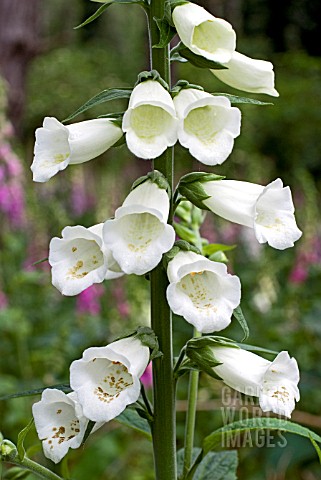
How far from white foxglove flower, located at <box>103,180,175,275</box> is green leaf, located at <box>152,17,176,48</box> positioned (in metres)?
0.17

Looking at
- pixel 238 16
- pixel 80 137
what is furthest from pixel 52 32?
pixel 80 137

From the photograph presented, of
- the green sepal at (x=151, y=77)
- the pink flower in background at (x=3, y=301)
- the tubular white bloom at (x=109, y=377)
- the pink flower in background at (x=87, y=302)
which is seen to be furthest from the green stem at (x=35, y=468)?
the pink flower in background at (x=87, y=302)

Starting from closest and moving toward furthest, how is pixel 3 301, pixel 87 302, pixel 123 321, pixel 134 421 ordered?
pixel 134 421 → pixel 123 321 → pixel 3 301 → pixel 87 302

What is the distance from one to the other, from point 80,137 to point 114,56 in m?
10.6

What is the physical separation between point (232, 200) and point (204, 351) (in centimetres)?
20

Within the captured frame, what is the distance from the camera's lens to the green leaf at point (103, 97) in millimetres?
855

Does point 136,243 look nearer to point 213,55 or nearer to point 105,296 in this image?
point 213,55

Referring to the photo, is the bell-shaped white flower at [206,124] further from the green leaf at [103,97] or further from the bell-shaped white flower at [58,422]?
the bell-shaped white flower at [58,422]

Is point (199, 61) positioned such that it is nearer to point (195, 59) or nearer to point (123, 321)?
point (195, 59)

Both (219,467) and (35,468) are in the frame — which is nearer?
(35,468)

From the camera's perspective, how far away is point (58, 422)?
2.95ft

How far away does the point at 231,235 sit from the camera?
15.0 feet

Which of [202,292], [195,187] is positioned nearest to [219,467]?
[202,292]

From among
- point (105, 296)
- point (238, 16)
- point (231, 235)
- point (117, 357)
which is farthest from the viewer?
point (238, 16)
